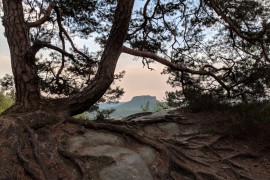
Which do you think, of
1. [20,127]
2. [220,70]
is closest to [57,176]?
[20,127]

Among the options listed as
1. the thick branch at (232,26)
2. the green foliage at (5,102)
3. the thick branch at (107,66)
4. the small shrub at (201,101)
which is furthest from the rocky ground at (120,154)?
the green foliage at (5,102)

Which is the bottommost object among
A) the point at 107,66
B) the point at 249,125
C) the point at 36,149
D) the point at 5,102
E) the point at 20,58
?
the point at 36,149

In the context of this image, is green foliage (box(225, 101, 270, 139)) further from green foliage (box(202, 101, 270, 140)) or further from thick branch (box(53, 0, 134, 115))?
thick branch (box(53, 0, 134, 115))

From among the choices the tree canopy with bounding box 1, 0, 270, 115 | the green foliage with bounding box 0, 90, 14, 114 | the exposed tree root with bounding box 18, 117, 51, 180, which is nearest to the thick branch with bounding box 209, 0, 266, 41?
the tree canopy with bounding box 1, 0, 270, 115

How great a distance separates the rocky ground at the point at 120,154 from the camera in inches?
232

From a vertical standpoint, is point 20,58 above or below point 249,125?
above

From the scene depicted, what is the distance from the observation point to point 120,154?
661 cm

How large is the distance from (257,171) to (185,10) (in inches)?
242

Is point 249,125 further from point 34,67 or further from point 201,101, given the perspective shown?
point 34,67

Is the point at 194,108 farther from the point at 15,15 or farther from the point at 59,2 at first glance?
the point at 15,15

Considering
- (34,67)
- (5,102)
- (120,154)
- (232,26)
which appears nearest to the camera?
(120,154)

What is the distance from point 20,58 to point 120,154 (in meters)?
3.48

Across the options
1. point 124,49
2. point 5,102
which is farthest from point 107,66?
point 5,102

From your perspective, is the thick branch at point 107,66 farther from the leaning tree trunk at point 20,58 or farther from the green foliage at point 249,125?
the green foliage at point 249,125
